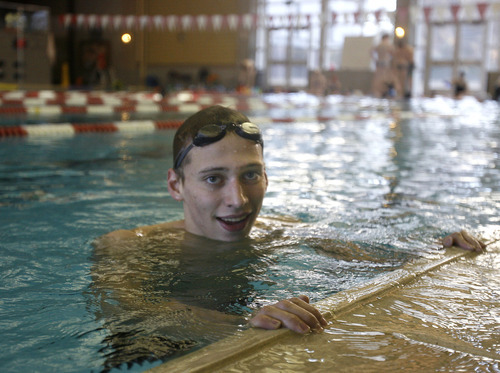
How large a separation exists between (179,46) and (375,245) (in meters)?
27.7

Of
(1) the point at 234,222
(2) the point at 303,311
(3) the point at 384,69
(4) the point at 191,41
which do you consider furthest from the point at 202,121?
(4) the point at 191,41

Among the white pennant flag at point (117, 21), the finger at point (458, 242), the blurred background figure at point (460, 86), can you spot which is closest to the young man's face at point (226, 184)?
the finger at point (458, 242)

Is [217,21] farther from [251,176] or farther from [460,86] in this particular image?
[251,176]

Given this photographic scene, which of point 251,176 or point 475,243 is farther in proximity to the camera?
point 475,243

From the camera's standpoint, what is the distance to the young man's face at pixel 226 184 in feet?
8.28

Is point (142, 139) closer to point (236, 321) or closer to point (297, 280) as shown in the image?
point (297, 280)

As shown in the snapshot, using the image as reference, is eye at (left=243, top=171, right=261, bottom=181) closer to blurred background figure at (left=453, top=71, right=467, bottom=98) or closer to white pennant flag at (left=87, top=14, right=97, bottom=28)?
blurred background figure at (left=453, top=71, right=467, bottom=98)

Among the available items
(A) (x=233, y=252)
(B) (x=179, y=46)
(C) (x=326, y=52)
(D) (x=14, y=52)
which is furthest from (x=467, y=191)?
(B) (x=179, y=46)

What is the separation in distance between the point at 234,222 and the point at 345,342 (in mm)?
1026

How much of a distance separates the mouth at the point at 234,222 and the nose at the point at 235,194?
0.09m

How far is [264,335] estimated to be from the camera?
1.69 metres

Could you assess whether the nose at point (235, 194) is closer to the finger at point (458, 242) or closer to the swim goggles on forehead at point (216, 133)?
the swim goggles on forehead at point (216, 133)

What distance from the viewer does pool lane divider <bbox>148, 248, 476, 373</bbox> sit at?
149cm

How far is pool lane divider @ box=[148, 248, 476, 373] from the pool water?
158mm
